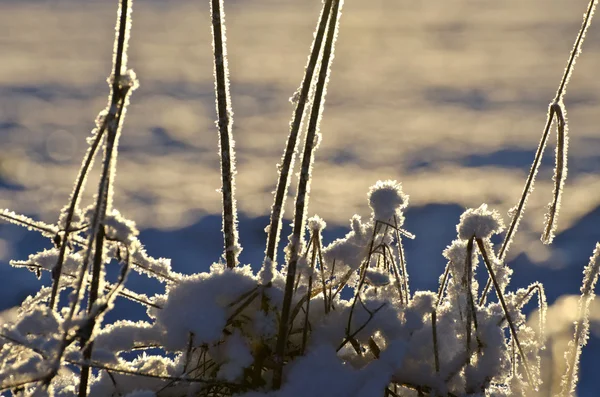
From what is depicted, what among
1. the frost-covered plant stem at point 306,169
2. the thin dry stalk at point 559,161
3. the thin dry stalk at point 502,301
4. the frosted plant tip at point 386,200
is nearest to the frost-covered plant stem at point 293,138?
the frost-covered plant stem at point 306,169

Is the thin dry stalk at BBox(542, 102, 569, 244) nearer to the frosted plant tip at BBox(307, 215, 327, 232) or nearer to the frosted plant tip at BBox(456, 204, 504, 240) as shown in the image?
the frosted plant tip at BBox(456, 204, 504, 240)

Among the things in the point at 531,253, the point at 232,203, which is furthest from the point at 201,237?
the point at 232,203

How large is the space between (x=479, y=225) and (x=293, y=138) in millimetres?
267

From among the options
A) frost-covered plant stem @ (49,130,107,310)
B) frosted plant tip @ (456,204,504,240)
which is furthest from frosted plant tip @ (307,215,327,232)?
frost-covered plant stem @ (49,130,107,310)

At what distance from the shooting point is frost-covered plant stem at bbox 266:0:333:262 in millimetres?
801

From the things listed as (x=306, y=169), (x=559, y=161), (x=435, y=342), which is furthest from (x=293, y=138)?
(x=559, y=161)

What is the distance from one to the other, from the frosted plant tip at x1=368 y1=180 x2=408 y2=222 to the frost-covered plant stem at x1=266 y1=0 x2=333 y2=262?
0.48 feet

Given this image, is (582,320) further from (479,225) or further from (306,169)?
(306,169)

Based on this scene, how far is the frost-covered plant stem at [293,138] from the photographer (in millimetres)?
801

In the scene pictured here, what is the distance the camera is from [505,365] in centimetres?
87

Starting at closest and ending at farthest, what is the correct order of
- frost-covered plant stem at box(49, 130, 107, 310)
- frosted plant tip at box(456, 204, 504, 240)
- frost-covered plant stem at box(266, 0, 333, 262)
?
1. frost-covered plant stem at box(49, 130, 107, 310)
2. frost-covered plant stem at box(266, 0, 333, 262)
3. frosted plant tip at box(456, 204, 504, 240)

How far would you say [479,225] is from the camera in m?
0.92

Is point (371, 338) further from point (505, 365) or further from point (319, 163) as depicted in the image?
point (319, 163)

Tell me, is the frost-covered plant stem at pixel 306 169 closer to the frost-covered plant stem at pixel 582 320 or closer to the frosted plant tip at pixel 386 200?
the frosted plant tip at pixel 386 200
